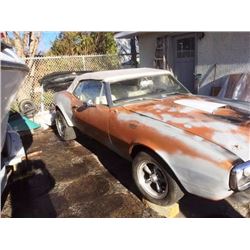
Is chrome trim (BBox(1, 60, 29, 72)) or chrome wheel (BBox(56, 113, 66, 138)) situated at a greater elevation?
chrome trim (BBox(1, 60, 29, 72))

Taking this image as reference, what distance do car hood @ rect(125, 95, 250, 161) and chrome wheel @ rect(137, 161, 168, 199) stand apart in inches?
20.5

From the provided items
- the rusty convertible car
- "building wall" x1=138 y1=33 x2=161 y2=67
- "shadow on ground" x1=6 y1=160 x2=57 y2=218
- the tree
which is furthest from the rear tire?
the tree

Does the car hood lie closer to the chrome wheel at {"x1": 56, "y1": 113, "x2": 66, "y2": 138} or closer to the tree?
the chrome wheel at {"x1": 56, "y1": 113, "x2": 66, "y2": 138}

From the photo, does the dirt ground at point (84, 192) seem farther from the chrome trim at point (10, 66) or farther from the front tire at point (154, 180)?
the chrome trim at point (10, 66)

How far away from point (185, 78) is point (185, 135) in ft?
21.7

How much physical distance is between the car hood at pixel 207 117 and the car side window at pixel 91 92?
0.61 meters

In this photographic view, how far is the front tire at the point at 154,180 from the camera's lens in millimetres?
2676

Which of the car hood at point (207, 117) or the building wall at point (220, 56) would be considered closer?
the car hood at point (207, 117)

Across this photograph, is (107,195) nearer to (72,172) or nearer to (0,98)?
(72,172)

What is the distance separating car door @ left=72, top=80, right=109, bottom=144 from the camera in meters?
3.76

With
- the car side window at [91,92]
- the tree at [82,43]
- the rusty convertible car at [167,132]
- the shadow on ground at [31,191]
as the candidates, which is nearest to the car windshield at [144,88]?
the rusty convertible car at [167,132]

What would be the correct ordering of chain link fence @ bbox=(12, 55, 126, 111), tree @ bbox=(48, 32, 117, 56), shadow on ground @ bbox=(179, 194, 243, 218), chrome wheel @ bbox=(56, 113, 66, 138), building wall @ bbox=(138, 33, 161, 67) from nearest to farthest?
shadow on ground @ bbox=(179, 194, 243, 218) < chrome wheel @ bbox=(56, 113, 66, 138) < chain link fence @ bbox=(12, 55, 126, 111) < building wall @ bbox=(138, 33, 161, 67) < tree @ bbox=(48, 32, 117, 56)
